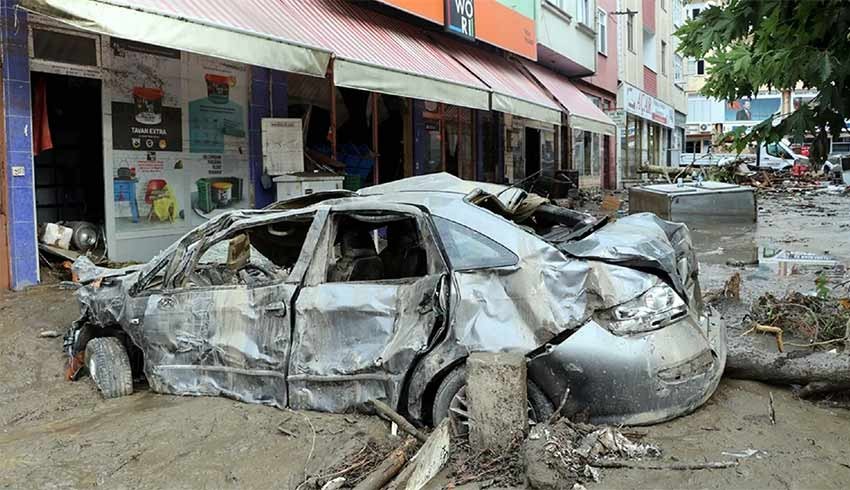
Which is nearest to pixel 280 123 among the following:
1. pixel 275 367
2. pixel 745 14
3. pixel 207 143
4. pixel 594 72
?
pixel 207 143

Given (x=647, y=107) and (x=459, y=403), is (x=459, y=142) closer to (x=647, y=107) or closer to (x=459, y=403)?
(x=459, y=403)

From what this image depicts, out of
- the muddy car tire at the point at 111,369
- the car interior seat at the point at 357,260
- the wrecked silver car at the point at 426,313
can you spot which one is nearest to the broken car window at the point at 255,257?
the wrecked silver car at the point at 426,313

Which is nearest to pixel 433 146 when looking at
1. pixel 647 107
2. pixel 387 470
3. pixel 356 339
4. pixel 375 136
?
pixel 375 136

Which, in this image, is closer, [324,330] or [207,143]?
[324,330]

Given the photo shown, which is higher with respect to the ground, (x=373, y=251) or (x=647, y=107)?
(x=647, y=107)

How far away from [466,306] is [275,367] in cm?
131

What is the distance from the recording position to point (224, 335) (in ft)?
15.2

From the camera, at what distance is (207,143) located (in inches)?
367

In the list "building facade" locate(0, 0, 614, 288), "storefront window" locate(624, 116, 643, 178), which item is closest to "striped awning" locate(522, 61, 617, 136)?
"building facade" locate(0, 0, 614, 288)

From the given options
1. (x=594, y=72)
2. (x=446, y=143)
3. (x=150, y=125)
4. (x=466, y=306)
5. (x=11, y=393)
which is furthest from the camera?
(x=594, y=72)

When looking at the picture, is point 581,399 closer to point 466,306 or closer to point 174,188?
point 466,306

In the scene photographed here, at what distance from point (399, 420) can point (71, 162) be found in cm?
754

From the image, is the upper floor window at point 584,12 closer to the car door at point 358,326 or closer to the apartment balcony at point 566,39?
the apartment balcony at point 566,39

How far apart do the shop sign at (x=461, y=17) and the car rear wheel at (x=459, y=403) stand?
969cm
